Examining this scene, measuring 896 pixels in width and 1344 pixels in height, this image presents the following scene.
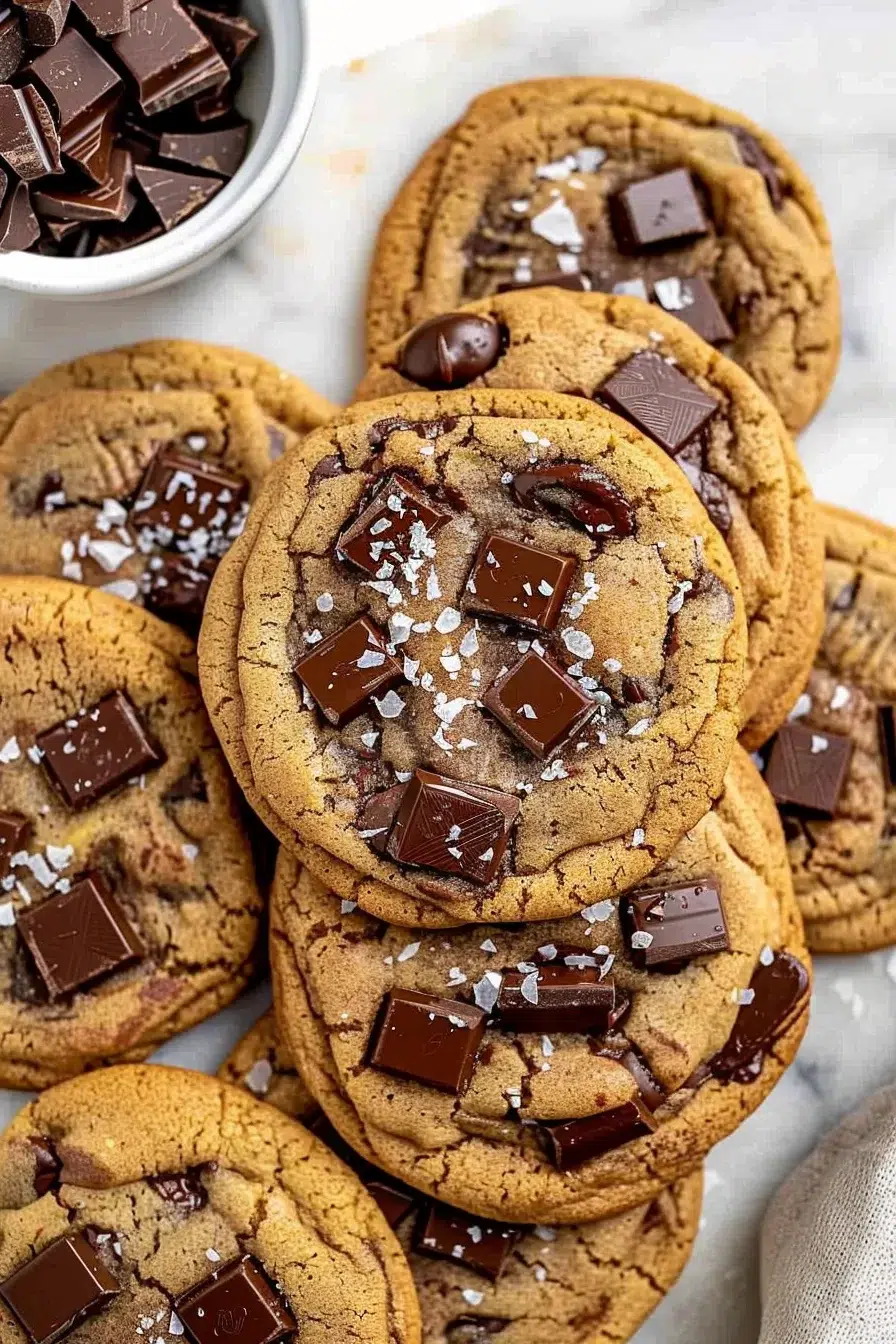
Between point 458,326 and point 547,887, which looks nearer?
point 547,887

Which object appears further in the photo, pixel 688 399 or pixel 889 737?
pixel 889 737

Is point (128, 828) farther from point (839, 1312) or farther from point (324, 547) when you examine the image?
point (839, 1312)

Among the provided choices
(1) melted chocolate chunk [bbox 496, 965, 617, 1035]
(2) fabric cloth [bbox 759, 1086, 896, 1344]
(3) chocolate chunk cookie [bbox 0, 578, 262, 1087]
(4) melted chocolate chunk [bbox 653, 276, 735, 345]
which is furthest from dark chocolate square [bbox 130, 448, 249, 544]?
(2) fabric cloth [bbox 759, 1086, 896, 1344]

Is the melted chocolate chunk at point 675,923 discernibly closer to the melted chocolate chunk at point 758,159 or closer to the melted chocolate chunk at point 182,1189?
the melted chocolate chunk at point 182,1189

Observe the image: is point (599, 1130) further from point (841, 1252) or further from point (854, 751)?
point (854, 751)

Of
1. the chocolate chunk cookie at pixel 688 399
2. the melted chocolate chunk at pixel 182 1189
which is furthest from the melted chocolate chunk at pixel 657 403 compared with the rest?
the melted chocolate chunk at pixel 182 1189

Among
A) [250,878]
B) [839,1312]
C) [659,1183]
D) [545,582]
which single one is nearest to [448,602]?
[545,582]

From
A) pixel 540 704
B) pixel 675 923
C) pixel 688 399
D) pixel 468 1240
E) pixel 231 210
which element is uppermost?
pixel 231 210

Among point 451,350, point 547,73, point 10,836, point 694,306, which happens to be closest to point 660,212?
point 694,306
